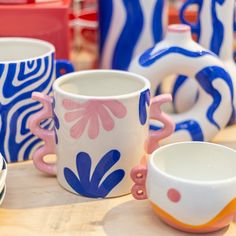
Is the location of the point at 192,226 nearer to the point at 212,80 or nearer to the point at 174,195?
the point at 174,195

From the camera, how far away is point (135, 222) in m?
0.46

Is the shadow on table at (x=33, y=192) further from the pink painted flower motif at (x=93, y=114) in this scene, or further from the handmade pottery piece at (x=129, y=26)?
the handmade pottery piece at (x=129, y=26)

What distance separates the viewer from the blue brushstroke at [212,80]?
0.57 m

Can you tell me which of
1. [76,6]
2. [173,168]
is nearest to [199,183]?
[173,168]

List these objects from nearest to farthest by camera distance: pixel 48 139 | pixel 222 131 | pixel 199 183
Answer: pixel 199 183 → pixel 48 139 → pixel 222 131

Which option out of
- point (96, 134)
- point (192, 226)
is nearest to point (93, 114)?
point (96, 134)

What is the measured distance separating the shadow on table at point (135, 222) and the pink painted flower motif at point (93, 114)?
0.07 m

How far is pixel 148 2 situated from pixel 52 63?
0.16 meters

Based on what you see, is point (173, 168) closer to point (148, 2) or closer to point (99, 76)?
point (99, 76)

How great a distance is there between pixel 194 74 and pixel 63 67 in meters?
0.14

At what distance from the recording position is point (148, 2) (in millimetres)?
656

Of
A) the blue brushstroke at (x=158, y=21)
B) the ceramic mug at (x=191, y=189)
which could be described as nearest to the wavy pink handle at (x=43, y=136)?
the ceramic mug at (x=191, y=189)

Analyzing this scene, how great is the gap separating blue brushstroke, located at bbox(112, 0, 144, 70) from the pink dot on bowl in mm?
295

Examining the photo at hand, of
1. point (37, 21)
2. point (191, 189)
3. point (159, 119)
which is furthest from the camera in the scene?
point (37, 21)
